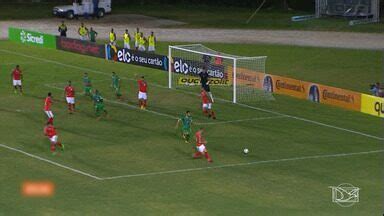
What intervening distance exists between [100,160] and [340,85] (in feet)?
77.0

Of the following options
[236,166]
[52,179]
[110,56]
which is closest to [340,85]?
[110,56]

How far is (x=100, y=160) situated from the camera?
42.8m

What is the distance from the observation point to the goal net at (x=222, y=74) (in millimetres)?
57781

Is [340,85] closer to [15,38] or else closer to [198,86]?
[198,86]

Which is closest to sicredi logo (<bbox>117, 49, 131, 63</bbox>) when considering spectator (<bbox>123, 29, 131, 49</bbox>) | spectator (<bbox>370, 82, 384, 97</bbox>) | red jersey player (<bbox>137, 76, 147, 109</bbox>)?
spectator (<bbox>123, 29, 131, 49</bbox>)

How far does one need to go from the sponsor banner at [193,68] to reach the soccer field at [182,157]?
1.07 metres

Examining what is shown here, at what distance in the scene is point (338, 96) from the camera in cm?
5488

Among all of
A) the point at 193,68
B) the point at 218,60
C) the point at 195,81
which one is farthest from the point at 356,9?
the point at 218,60

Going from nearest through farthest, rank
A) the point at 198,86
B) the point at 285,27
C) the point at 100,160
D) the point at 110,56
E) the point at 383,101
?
the point at 100,160
the point at 383,101
the point at 198,86
the point at 110,56
the point at 285,27

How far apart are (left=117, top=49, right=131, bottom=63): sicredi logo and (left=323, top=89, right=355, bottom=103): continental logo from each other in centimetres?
1814

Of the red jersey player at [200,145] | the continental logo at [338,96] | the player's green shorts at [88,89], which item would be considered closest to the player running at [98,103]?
the player's green shorts at [88,89]

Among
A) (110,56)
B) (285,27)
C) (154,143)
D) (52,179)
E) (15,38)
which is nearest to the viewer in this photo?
(52,179)

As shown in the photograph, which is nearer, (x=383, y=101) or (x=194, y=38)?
(x=383, y=101)

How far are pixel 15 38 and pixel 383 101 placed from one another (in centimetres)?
3900
